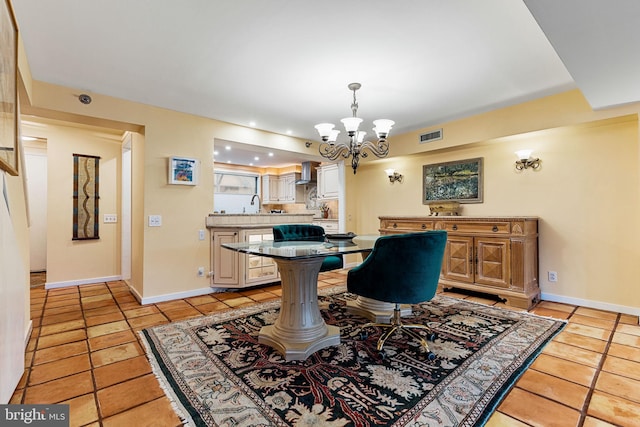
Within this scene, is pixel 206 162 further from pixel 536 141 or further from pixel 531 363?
pixel 536 141

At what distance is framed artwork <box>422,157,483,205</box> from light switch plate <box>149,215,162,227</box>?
12.4ft

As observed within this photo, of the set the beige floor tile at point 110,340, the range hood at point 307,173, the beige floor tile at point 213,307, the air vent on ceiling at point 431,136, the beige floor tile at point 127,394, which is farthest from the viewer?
the range hood at point 307,173

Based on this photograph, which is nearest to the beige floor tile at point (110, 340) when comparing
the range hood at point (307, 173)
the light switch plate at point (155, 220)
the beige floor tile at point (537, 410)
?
the light switch plate at point (155, 220)

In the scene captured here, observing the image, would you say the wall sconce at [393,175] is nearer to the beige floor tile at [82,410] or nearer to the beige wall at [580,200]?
the beige wall at [580,200]

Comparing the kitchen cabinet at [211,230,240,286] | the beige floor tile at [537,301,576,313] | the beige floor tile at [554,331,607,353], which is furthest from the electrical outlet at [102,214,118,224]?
the beige floor tile at [537,301,576,313]

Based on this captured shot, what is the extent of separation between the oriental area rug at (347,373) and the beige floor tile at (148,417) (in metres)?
0.05

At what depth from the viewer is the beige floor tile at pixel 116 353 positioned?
6.75 ft

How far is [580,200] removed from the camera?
3.26m

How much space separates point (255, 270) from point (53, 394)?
2491 mm

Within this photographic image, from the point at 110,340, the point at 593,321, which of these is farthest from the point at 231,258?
the point at 593,321

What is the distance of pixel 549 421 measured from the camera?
144 centimetres

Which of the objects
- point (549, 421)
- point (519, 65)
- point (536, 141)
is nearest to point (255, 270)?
point (549, 421)

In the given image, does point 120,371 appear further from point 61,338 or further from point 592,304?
point 592,304

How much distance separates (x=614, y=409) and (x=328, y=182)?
17.0ft
